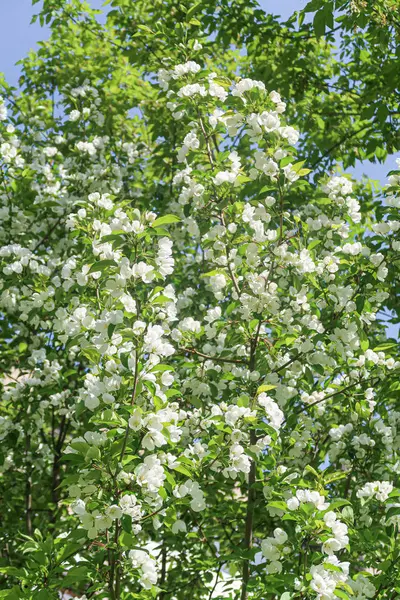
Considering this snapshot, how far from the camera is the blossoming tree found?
243 cm

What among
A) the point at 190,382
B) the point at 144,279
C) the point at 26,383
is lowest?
the point at 144,279

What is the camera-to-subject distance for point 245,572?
305 centimetres

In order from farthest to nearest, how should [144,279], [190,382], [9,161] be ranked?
1. [9,161]
2. [190,382]
3. [144,279]

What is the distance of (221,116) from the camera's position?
3.29m

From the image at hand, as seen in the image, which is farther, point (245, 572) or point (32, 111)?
point (32, 111)

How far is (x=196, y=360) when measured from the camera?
4000 mm

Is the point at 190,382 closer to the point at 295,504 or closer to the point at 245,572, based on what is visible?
the point at 245,572

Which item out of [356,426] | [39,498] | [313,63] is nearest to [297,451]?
[356,426]

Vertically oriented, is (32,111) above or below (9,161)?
above

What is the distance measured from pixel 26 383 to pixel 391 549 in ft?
7.95

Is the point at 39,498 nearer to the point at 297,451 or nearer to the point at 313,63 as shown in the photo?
the point at 297,451

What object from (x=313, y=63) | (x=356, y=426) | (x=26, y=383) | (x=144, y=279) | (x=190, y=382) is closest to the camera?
(x=144, y=279)

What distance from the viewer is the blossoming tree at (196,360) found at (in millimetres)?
2430

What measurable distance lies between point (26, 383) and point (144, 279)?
84.5 inches
